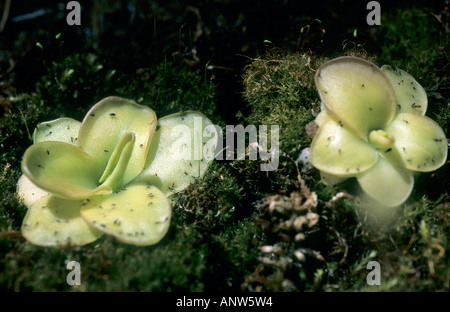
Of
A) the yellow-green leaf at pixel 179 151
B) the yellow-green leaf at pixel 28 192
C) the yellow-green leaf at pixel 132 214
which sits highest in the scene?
the yellow-green leaf at pixel 179 151

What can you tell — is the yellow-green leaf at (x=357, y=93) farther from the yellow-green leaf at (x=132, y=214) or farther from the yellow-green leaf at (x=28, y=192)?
the yellow-green leaf at (x=28, y=192)

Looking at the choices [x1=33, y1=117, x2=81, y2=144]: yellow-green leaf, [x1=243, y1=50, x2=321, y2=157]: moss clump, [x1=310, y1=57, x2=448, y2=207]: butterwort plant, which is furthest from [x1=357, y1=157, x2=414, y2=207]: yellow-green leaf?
[x1=33, y1=117, x2=81, y2=144]: yellow-green leaf

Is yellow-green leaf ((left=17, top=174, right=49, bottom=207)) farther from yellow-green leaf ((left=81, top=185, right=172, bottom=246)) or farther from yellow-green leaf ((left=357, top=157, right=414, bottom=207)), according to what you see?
yellow-green leaf ((left=357, top=157, right=414, bottom=207))

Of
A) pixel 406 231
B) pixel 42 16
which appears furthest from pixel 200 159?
pixel 42 16

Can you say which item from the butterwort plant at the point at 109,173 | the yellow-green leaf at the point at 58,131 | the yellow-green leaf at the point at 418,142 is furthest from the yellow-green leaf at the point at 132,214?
the yellow-green leaf at the point at 418,142

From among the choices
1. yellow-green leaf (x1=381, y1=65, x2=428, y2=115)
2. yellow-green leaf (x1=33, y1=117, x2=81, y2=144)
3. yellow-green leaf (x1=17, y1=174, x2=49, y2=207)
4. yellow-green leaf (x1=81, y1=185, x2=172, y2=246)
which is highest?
yellow-green leaf (x1=381, y1=65, x2=428, y2=115)
